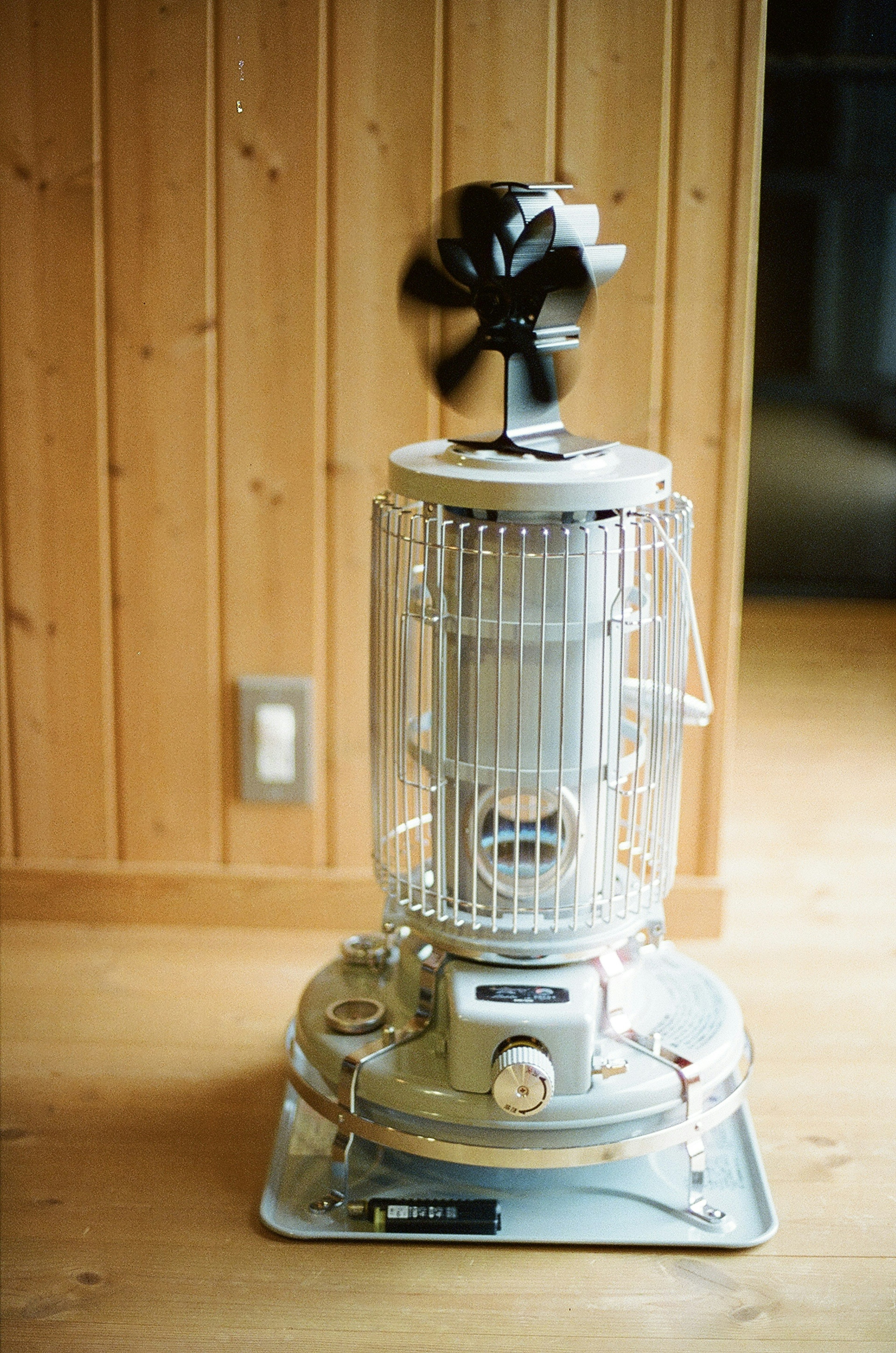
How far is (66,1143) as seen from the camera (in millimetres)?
1807

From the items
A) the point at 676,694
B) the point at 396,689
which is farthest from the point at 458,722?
the point at 676,694

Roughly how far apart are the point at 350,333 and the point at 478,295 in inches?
20.4

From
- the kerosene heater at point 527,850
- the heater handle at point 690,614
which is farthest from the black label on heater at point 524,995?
the heater handle at point 690,614

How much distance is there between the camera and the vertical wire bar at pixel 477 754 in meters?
1.60

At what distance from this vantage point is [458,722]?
1.67 meters

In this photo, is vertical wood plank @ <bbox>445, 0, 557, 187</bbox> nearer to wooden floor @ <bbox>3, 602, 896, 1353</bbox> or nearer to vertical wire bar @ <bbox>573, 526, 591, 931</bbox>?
vertical wire bar @ <bbox>573, 526, 591, 931</bbox>

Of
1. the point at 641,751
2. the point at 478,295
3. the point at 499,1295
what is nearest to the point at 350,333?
the point at 478,295

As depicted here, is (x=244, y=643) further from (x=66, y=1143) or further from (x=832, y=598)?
(x=832, y=598)

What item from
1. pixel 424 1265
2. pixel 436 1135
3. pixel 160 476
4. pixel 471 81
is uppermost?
pixel 471 81

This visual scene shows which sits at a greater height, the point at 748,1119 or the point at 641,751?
the point at 641,751

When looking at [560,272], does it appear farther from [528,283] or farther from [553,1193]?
[553,1193]

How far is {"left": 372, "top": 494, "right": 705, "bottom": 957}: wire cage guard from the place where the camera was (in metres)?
1.62

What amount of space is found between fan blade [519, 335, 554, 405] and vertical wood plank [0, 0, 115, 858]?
780 millimetres

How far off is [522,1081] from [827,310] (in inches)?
111
